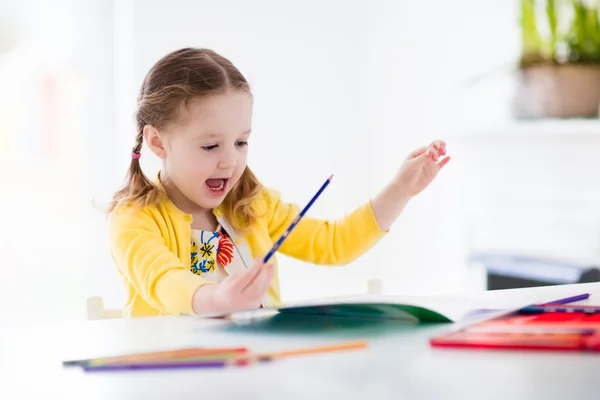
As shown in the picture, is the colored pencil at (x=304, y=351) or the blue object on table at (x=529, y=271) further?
the blue object on table at (x=529, y=271)

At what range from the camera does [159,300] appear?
1.07 meters

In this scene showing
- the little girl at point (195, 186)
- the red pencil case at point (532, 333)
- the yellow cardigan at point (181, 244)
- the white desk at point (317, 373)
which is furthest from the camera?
the little girl at point (195, 186)

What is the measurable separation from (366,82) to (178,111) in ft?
6.17

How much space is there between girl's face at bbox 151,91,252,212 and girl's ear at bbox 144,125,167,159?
11 millimetres

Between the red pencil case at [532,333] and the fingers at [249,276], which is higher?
the fingers at [249,276]

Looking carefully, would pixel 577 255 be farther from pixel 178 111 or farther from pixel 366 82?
pixel 178 111

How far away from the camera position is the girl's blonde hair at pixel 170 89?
49.5 inches

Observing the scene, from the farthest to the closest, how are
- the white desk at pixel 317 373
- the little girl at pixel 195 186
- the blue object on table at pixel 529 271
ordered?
the blue object on table at pixel 529 271 → the little girl at pixel 195 186 → the white desk at pixel 317 373

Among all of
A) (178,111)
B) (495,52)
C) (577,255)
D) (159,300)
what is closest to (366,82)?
(495,52)

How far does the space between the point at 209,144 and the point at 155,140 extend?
125 mm

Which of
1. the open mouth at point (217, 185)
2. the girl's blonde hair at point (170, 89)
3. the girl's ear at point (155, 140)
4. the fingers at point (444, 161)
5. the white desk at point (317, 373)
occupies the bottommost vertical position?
the white desk at point (317, 373)

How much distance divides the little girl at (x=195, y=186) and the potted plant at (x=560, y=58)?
3.83ft

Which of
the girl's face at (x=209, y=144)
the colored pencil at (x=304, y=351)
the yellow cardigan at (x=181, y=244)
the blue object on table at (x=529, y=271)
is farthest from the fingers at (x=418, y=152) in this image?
the blue object on table at (x=529, y=271)

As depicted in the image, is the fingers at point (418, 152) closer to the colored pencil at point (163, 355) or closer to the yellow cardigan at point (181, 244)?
the yellow cardigan at point (181, 244)
